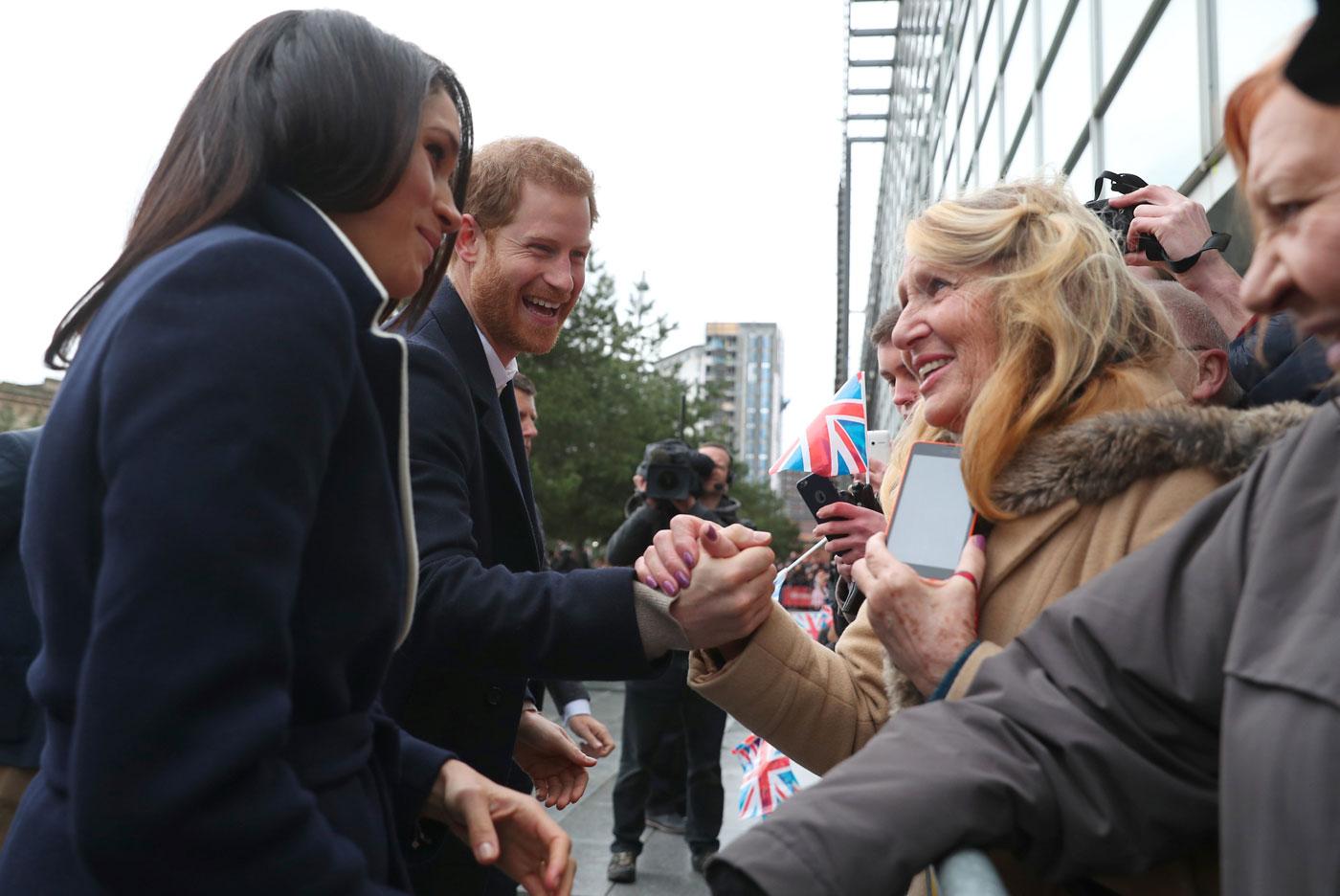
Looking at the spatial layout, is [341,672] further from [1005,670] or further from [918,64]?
[918,64]

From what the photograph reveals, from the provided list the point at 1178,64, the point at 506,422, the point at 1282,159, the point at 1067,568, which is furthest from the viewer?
the point at 1178,64

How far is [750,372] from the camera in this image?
17350 cm

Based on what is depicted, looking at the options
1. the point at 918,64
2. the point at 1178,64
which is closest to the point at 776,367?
the point at 918,64

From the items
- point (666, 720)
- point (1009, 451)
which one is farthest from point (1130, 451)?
point (666, 720)

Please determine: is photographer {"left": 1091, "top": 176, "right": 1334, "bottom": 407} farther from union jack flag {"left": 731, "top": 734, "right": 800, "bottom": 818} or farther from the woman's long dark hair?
union jack flag {"left": 731, "top": 734, "right": 800, "bottom": 818}

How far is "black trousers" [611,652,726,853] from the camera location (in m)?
6.49

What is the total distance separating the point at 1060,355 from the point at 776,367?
6907 inches

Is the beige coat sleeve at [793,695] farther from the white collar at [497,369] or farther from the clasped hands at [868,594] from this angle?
the white collar at [497,369]

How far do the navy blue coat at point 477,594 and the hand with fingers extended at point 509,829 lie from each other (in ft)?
1.53

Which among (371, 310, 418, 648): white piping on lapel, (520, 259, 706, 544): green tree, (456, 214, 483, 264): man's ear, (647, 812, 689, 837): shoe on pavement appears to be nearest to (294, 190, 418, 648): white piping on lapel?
(371, 310, 418, 648): white piping on lapel

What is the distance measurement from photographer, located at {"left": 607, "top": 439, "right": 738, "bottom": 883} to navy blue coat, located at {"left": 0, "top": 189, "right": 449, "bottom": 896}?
17.5 feet

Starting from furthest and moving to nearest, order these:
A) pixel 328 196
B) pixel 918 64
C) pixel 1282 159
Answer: pixel 918 64
pixel 328 196
pixel 1282 159

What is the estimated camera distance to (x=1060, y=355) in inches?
84.6

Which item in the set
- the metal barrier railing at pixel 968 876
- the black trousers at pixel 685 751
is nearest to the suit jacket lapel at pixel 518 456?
the metal barrier railing at pixel 968 876
